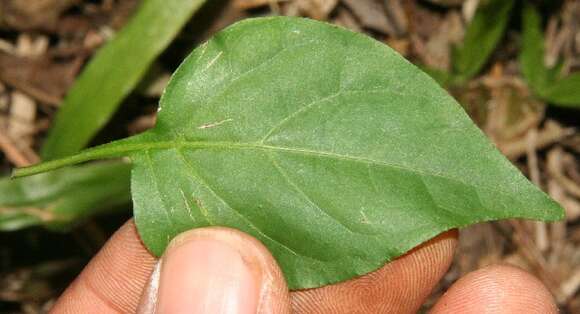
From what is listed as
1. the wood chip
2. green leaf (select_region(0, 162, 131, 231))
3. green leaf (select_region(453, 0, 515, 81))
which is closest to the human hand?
green leaf (select_region(0, 162, 131, 231))

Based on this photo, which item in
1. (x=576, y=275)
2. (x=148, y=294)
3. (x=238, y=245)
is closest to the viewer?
(x=238, y=245)

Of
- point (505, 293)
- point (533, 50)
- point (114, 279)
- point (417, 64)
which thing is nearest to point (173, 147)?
point (114, 279)

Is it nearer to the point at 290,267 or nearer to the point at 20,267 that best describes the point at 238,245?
the point at 290,267

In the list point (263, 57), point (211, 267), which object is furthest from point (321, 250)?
point (263, 57)

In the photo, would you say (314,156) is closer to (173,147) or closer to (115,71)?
(173,147)

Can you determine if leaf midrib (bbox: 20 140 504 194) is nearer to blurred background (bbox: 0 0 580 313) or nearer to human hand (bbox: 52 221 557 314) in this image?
human hand (bbox: 52 221 557 314)

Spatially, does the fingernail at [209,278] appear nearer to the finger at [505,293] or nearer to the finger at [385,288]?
the finger at [385,288]
